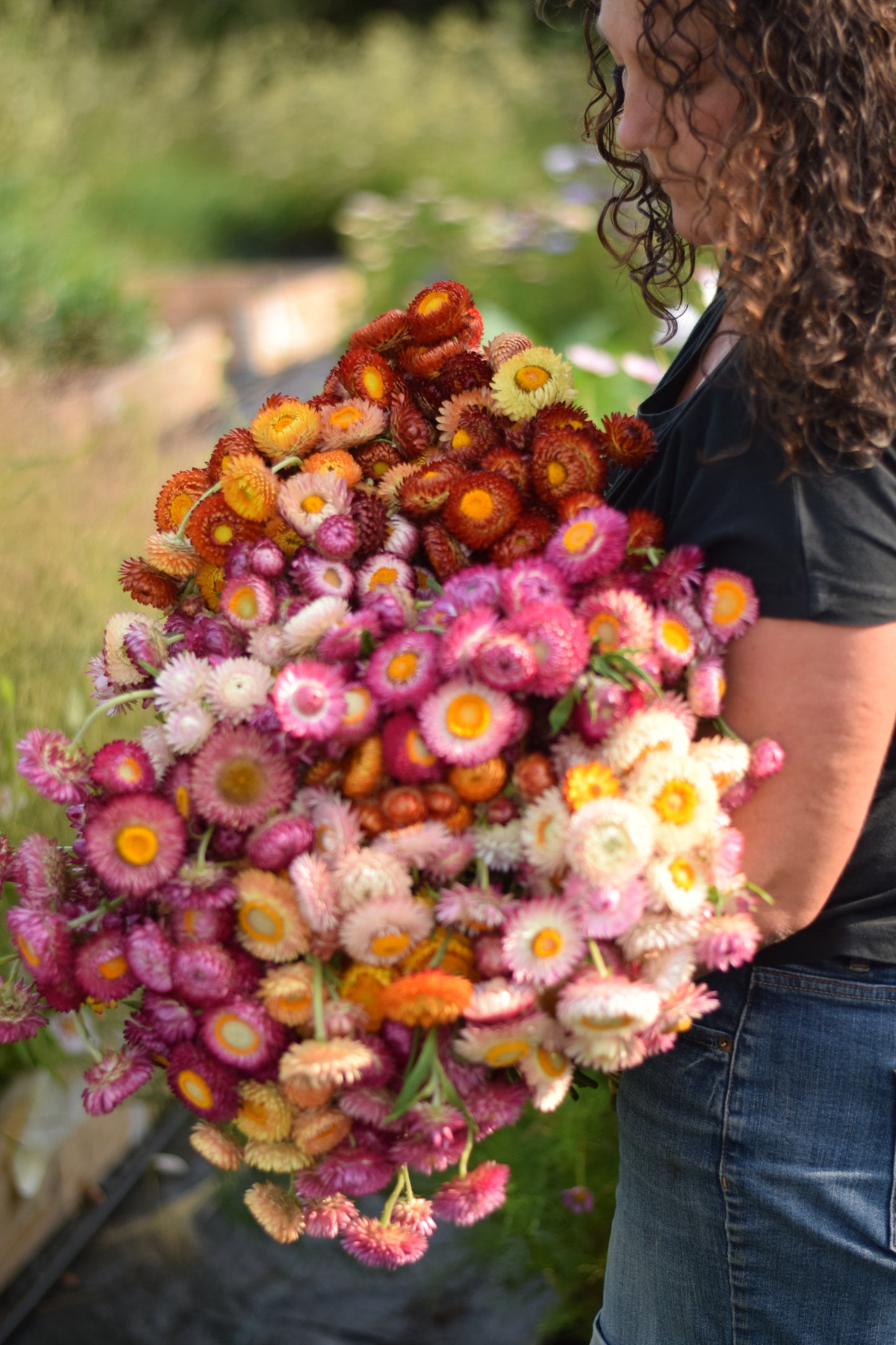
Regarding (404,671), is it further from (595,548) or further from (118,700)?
(118,700)

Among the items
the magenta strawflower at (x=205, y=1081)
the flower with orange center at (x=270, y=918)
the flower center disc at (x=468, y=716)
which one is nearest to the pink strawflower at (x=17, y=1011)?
the magenta strawflower at (x=205, y=1081)

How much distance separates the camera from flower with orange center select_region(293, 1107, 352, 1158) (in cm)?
95

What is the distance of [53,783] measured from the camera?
1019 millimetres

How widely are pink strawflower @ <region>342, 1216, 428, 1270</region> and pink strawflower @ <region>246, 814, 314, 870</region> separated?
1.07 feet

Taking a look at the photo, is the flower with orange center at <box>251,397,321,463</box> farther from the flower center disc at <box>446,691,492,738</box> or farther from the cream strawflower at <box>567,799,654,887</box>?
the cream strawflower at <box>567,799,654,887</box>

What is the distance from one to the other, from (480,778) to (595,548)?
0.21 metres

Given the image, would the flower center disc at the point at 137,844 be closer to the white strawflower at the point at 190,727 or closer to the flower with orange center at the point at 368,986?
the white strawflower at the point at 190,727

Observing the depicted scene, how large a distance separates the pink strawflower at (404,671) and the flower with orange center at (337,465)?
229 mm

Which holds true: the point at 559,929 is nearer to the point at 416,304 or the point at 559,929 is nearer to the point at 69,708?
the point at 416,304

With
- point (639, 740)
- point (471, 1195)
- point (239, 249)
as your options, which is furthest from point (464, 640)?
point (239, 249)

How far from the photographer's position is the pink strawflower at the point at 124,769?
3.20 ft

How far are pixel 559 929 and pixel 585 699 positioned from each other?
0.57ft

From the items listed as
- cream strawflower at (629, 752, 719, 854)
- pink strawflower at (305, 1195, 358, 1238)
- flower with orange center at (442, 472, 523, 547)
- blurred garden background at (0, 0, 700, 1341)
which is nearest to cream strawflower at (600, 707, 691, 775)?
cream strawflower at (629, 752, 719, 854)

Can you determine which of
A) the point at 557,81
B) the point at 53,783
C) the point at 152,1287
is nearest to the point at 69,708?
the point at 53,783
